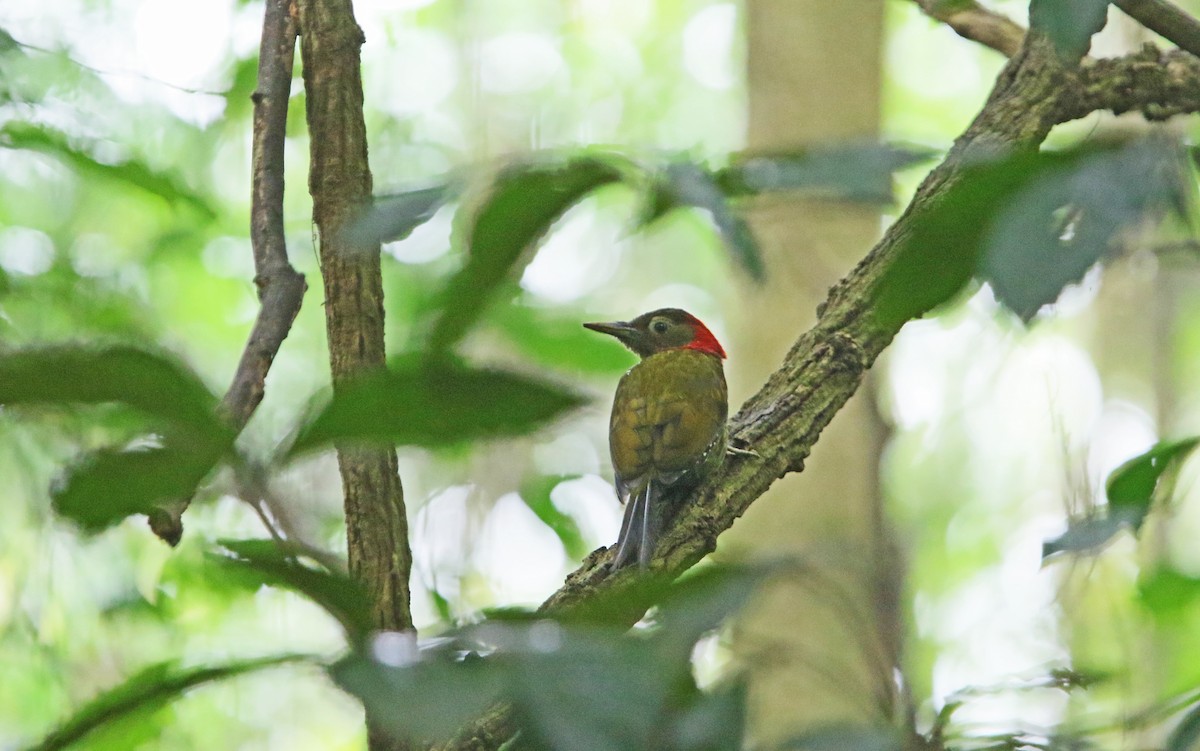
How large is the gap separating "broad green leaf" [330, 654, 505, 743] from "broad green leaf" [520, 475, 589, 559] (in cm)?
220

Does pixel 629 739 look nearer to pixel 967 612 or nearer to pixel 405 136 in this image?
pixel 405 136

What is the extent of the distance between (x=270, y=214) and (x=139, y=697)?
111cm

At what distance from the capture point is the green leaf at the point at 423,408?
0.70 m

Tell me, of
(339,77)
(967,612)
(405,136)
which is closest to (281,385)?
(405,136)

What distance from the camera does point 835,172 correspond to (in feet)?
4.40

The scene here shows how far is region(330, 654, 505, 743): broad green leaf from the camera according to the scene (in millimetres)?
686

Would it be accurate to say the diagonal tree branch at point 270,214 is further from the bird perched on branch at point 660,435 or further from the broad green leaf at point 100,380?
the bird perched on branch at point 660,435

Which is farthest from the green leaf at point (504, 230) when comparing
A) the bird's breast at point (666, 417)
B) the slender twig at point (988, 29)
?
the slender twig at point (988, 29)

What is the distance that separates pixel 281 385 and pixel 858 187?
6659 millimetres

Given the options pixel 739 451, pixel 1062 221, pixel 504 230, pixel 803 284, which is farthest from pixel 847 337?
pixel 803 284

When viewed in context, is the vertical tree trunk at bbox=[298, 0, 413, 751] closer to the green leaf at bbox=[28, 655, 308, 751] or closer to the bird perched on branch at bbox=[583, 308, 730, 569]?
the green leaf at bbox=[28, 655, 308, 751]

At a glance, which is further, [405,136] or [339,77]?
[405,136]

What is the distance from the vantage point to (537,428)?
70 cm

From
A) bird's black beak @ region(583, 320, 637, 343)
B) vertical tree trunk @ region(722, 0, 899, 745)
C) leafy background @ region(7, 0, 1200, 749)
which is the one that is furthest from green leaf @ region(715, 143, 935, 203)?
vertical tree trunk @ region(722, 0, 899, 745)
